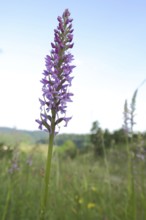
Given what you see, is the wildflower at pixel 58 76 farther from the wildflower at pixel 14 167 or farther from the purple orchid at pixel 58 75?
the wildflower at pixel 14 167

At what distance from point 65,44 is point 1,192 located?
3334 millimetres

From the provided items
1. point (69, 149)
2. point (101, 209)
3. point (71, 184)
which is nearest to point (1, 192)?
point (101, 209)

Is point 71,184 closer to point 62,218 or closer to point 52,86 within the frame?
point 62,218

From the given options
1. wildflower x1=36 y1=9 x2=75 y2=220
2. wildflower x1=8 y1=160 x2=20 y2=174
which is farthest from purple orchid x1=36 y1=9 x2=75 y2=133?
wildflower x1=8 y1=160 x2=20 y2=174

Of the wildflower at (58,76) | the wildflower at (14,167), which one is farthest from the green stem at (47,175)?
the wildflower at (14,167)

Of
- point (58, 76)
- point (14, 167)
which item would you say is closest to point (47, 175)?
point (58, 76)

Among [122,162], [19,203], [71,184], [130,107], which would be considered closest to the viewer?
[130,107]

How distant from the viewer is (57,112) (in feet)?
6.37

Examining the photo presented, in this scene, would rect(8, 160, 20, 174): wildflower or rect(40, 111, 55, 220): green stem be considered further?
rect(8, 160, 20, 174): wildflower

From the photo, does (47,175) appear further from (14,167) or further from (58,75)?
(14,167)

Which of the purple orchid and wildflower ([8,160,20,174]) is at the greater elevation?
the purple orchid

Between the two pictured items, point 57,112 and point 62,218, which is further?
point 62,218

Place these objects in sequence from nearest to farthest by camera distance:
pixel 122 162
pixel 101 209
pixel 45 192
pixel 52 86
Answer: pixel 45 192 < pixel 52 86 < pixel 101 209 < pixel 122 162

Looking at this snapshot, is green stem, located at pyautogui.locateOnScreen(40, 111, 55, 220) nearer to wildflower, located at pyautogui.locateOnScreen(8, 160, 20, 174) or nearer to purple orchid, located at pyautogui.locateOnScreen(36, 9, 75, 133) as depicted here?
purple orchid, located at pyautogui.locateOnScreen(36, 9, 75, 133)
